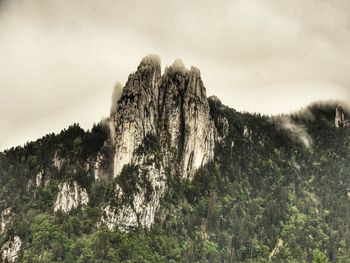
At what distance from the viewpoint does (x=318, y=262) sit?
393 feet
